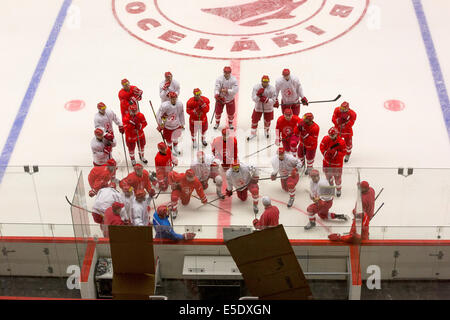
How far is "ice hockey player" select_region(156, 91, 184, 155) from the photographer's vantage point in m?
8.59

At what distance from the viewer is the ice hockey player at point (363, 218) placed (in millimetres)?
6395

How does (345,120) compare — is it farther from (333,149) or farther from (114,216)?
(114,216)

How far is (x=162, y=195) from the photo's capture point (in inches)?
281

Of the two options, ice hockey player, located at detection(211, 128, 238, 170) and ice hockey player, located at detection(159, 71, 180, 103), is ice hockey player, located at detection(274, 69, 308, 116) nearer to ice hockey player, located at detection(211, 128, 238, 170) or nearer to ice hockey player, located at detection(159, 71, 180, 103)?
ice hockey player, located at detection(211, 128, 238, 170)

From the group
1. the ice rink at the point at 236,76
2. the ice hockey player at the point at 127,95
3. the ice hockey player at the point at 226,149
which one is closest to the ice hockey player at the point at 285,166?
the ice rink at the point at 236,76

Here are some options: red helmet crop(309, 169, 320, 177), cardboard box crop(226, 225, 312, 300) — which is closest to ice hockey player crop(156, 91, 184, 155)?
red helmet crop(309, 169, 320, 177)

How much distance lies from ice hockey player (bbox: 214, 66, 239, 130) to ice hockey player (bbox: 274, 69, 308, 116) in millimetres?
532

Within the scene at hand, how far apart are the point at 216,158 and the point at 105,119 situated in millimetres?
1525

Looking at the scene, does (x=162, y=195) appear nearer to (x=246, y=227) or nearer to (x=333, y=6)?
(x=246, y=227)

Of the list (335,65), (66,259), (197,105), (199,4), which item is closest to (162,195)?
(66,259)

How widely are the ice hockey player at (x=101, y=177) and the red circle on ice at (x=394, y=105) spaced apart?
13.2 ft

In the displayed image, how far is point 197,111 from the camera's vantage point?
8719 millimetres

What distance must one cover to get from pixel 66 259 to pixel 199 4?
627cm

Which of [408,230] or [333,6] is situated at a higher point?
[333,6]
